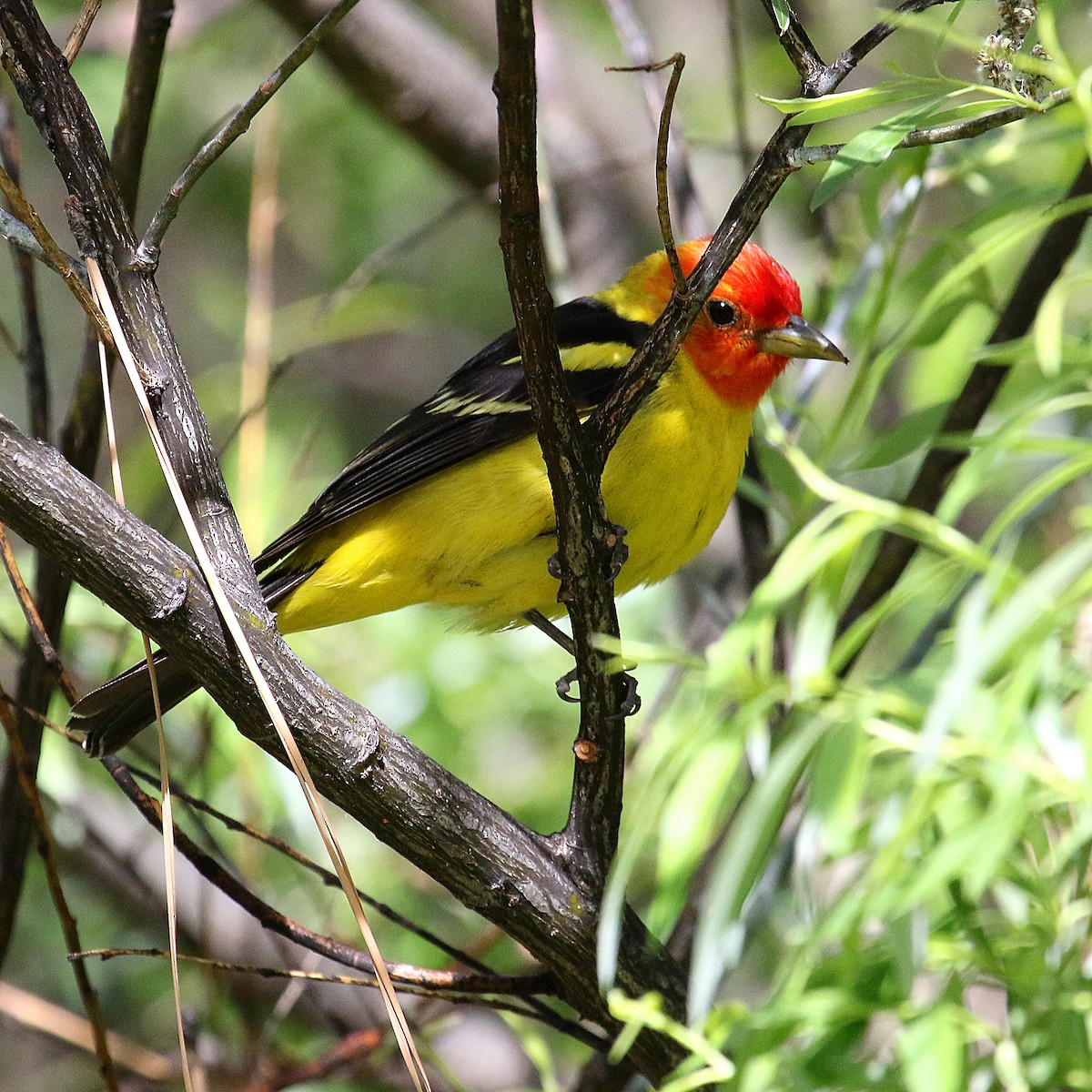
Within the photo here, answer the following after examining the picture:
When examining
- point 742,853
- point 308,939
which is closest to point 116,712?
point 308,939

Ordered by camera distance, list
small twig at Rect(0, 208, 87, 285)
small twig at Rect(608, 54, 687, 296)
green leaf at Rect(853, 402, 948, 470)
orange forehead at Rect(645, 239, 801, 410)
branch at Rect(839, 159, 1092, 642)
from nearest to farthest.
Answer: small twig at Rect(608, 54, 687, 296)
small twig at Rect(0, 208, 87, 285)
green leaf at Rect(853, 402, 948, 470)
branch at Rect(839, 159, 1092, 642)
orange forehead at Rect(645, 239, 801, 410)

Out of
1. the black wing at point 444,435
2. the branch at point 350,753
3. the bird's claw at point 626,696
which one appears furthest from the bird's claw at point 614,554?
the branch at point 350,753

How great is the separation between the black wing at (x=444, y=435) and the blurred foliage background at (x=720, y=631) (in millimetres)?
286

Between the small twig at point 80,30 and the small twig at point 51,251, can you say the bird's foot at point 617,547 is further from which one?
the small twig at point 80,30

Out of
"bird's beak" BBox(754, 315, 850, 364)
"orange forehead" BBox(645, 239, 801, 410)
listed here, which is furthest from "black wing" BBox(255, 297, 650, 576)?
"bird's beak" BBox(754, 315, 850, 364)

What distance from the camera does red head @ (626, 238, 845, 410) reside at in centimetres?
354

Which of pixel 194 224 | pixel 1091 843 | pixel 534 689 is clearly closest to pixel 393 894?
pixel 534 689

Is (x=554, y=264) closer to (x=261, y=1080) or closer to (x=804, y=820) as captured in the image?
(x=261, y=1080)

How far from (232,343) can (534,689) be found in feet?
13.0

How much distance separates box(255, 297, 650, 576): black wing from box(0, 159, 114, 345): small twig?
52.6 inches

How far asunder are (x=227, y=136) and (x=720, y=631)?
2599mm

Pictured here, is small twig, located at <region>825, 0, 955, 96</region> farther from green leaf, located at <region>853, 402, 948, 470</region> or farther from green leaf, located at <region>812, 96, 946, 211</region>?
green leaf, located at <region>853, 402, 948, 470</region>

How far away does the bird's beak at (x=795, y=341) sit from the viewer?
356 centimetres

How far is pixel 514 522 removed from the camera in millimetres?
3338
